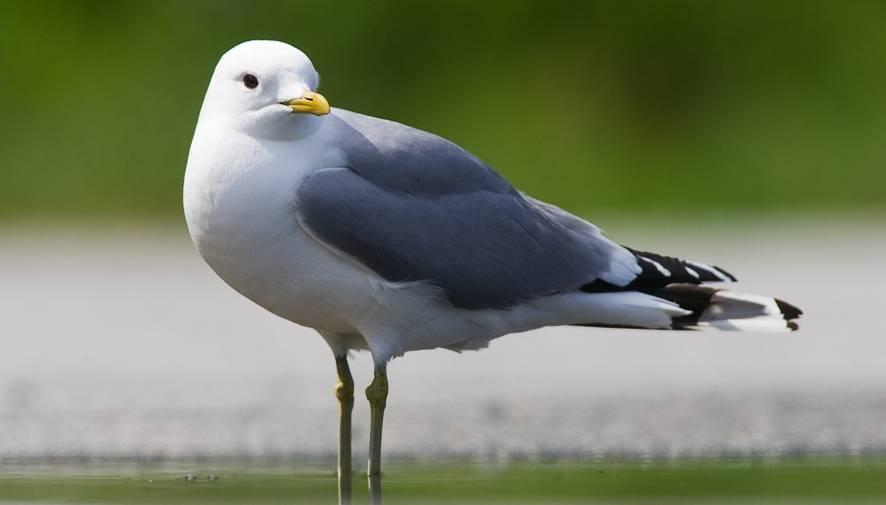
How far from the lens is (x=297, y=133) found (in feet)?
15.4

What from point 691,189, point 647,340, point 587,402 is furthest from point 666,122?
point 587,402

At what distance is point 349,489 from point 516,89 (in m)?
11.3

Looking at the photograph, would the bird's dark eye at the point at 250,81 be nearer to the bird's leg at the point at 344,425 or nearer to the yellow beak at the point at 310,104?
the yellow beak at the point at 310,104

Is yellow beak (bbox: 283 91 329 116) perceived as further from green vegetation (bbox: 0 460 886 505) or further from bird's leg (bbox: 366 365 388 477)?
green vegetation (bbox: 0 460 886 505)

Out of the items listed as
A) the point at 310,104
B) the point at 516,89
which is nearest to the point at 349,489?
the point at 310,104

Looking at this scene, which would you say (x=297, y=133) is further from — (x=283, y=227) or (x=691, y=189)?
(x=691, y=189)

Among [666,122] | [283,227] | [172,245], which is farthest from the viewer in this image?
[666,122]

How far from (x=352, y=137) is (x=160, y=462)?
3.68ft

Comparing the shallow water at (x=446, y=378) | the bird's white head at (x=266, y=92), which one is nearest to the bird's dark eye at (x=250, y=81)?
the bird's white head at (x=266, y=92)

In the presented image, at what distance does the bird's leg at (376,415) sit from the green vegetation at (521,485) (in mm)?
65

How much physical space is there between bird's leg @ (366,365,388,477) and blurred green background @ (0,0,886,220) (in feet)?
30.7

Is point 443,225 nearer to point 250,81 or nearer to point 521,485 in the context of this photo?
point 250,81

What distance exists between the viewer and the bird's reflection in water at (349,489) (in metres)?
4.43

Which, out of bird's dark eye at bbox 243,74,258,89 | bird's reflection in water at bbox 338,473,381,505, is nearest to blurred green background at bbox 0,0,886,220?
bird's reflection in water at bbox 338,473,381,505
